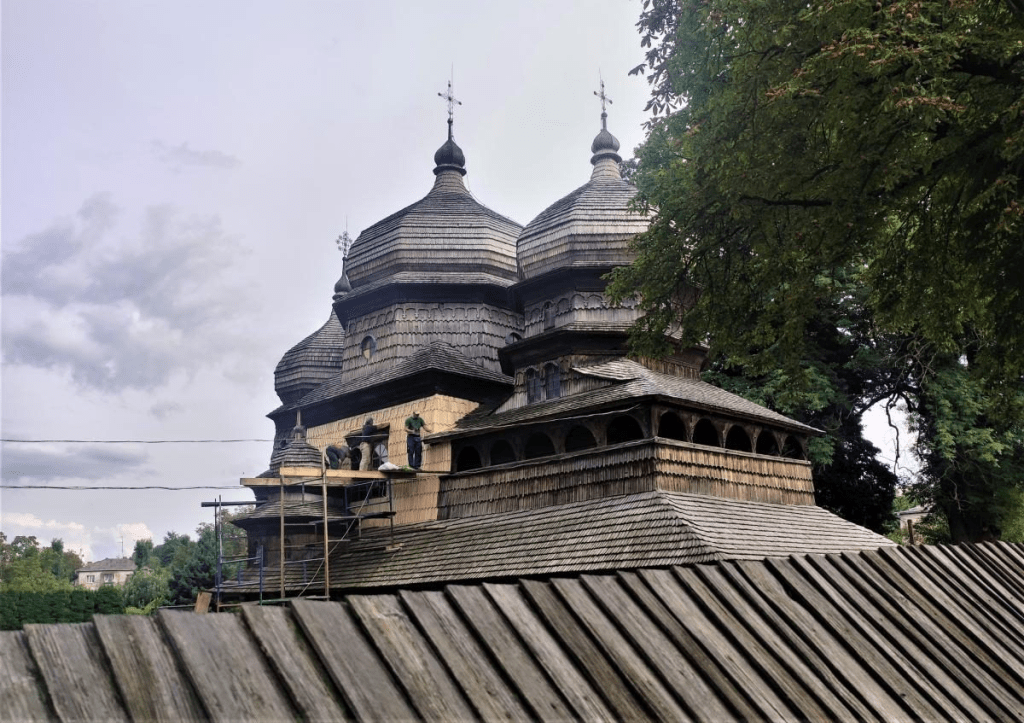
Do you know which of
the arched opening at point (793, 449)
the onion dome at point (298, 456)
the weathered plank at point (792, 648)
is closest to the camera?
the weathered plank at point (792, 648)

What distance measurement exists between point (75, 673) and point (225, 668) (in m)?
0.35

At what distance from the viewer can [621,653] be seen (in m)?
2.73

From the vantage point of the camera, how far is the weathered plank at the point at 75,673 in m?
1.91

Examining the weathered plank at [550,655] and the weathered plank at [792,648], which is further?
the weathered plank at [792,648]

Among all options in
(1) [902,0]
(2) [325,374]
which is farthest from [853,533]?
(2) [325,374]

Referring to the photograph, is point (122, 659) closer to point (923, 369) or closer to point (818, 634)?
point (818, 634)

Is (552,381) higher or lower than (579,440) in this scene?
higher

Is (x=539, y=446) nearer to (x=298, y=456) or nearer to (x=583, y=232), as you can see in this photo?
(x=583, y=232)

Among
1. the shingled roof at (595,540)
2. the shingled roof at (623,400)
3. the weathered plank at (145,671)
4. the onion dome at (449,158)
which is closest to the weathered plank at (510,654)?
the weathered plank at (145,671)

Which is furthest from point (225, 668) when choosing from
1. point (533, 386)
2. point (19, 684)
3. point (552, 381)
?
point (533, 386)

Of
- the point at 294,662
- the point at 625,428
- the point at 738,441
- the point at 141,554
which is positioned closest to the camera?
the point at 294,662

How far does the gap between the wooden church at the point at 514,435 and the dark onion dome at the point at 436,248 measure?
0.07m

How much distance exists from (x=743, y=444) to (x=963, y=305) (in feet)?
39.3

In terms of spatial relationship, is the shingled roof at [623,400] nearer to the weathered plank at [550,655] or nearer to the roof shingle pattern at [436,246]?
the roof shingle pattern at [436,246]
